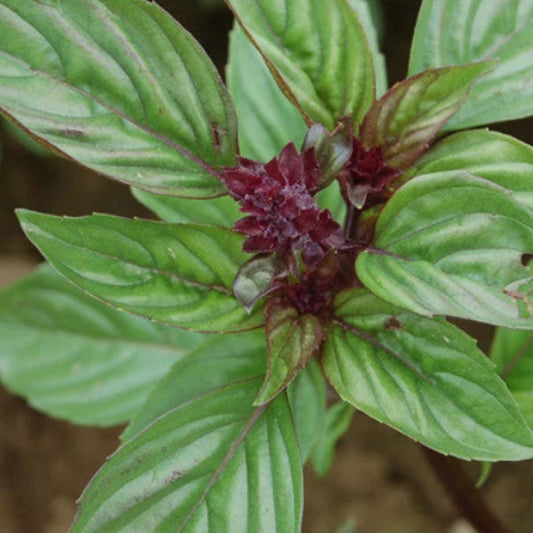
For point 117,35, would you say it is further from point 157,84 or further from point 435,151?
point 435,151

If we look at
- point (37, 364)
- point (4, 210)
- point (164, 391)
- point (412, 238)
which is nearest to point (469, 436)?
→ point (412, 238)

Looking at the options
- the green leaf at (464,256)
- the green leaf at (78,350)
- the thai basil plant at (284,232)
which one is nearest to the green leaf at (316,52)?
the thai basil plant at (284,232)

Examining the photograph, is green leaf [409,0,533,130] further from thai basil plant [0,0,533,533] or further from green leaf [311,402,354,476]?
green leaf [311,402,354,476]

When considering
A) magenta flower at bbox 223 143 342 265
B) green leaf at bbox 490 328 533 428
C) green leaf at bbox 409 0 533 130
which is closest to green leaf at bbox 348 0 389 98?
green leaf at bbox 409 0 533 130

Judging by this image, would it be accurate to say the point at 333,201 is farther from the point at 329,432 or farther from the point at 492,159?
the point at 329,432

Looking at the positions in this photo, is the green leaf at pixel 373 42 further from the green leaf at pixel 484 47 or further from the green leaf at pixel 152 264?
the green leaf at pixel 152 264
